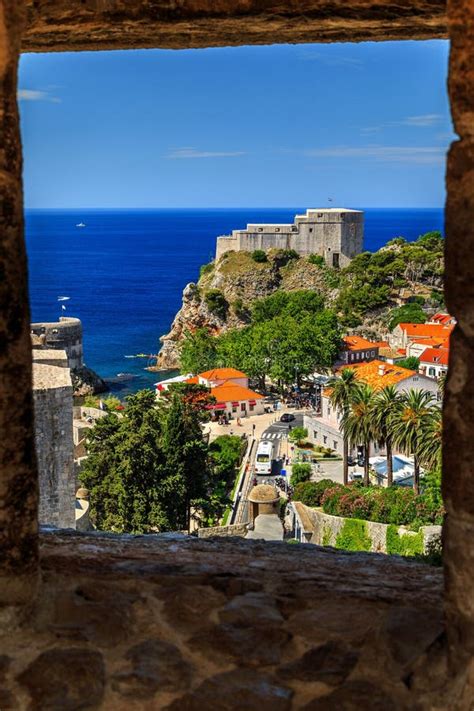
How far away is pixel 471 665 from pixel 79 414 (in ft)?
103

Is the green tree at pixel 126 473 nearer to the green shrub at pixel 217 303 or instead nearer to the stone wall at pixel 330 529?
the stone wall at pixel 330 529

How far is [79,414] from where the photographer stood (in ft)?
107

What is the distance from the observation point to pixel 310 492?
77.6 ft

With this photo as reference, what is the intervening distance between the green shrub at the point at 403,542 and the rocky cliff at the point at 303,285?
32751mm

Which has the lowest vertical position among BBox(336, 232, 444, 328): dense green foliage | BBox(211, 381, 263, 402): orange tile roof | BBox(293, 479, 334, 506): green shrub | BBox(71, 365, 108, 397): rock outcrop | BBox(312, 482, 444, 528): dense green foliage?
BBox(71, 365, 108, 397): rock outcrop

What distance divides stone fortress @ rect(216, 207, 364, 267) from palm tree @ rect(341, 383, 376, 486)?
1542 inches

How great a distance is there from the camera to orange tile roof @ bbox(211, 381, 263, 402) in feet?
126

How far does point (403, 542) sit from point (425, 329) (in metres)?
27.2

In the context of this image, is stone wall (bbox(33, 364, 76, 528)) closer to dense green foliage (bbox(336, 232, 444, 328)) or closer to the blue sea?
the blue sea

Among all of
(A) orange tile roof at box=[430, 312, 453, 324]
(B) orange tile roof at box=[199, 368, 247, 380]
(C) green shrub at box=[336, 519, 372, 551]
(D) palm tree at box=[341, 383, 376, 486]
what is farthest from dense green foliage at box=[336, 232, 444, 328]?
(C) green shrub at box=[336, 519, 372, 551]

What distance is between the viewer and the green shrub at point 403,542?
17.8 m

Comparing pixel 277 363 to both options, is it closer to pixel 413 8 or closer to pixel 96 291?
pixel 413 8

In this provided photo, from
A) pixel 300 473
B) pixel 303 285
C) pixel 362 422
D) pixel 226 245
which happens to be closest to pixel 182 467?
pixel 300 473

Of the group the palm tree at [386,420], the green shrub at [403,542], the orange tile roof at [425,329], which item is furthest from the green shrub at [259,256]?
the green shrub at [403,542]
